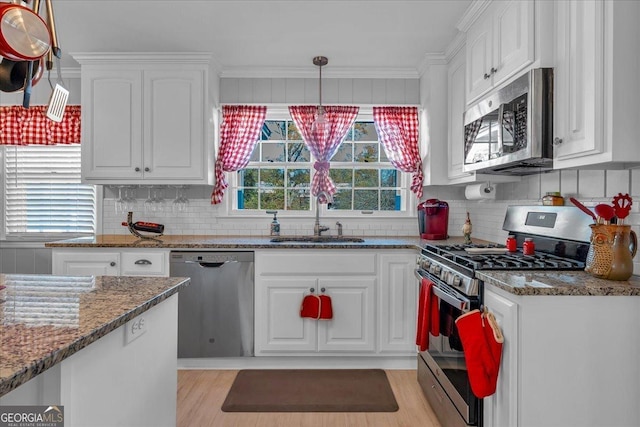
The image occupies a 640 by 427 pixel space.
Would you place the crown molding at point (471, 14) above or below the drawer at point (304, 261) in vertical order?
above

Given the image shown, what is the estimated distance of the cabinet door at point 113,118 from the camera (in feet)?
11.1

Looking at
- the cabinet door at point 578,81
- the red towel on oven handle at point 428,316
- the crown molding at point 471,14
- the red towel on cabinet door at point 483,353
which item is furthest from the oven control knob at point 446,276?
the crown molding at point 471,14

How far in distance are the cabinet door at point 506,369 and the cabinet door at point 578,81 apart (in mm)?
672

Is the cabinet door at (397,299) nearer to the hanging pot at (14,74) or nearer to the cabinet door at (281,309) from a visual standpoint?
the cabinet door at (281,309)

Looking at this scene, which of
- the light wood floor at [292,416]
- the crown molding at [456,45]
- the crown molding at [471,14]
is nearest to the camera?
the light wood floor at [292,416]

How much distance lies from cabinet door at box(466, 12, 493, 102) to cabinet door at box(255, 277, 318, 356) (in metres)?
1.63

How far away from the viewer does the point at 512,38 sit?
6.98ft

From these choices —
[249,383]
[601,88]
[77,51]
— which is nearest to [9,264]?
[77,51]

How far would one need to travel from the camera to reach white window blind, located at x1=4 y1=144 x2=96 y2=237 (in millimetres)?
3801

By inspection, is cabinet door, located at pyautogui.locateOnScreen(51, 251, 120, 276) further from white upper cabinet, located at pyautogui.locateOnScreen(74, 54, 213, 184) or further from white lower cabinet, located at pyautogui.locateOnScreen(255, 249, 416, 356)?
white lower cabinet, located at pyautogui.locateOnScreen(255, 249, 416, 356)

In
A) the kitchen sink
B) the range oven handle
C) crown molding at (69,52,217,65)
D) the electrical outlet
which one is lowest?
the range oven handle

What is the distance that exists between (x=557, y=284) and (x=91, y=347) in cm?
153

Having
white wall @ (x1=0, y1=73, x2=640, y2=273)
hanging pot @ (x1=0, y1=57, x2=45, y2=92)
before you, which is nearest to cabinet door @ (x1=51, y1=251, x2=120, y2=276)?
white wall @ (x1=0, y1=73, x2=640, y2=273)

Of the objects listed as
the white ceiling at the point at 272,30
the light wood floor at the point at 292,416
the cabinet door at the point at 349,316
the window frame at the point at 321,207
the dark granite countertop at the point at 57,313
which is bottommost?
the light wood floor at the point at 292,416
